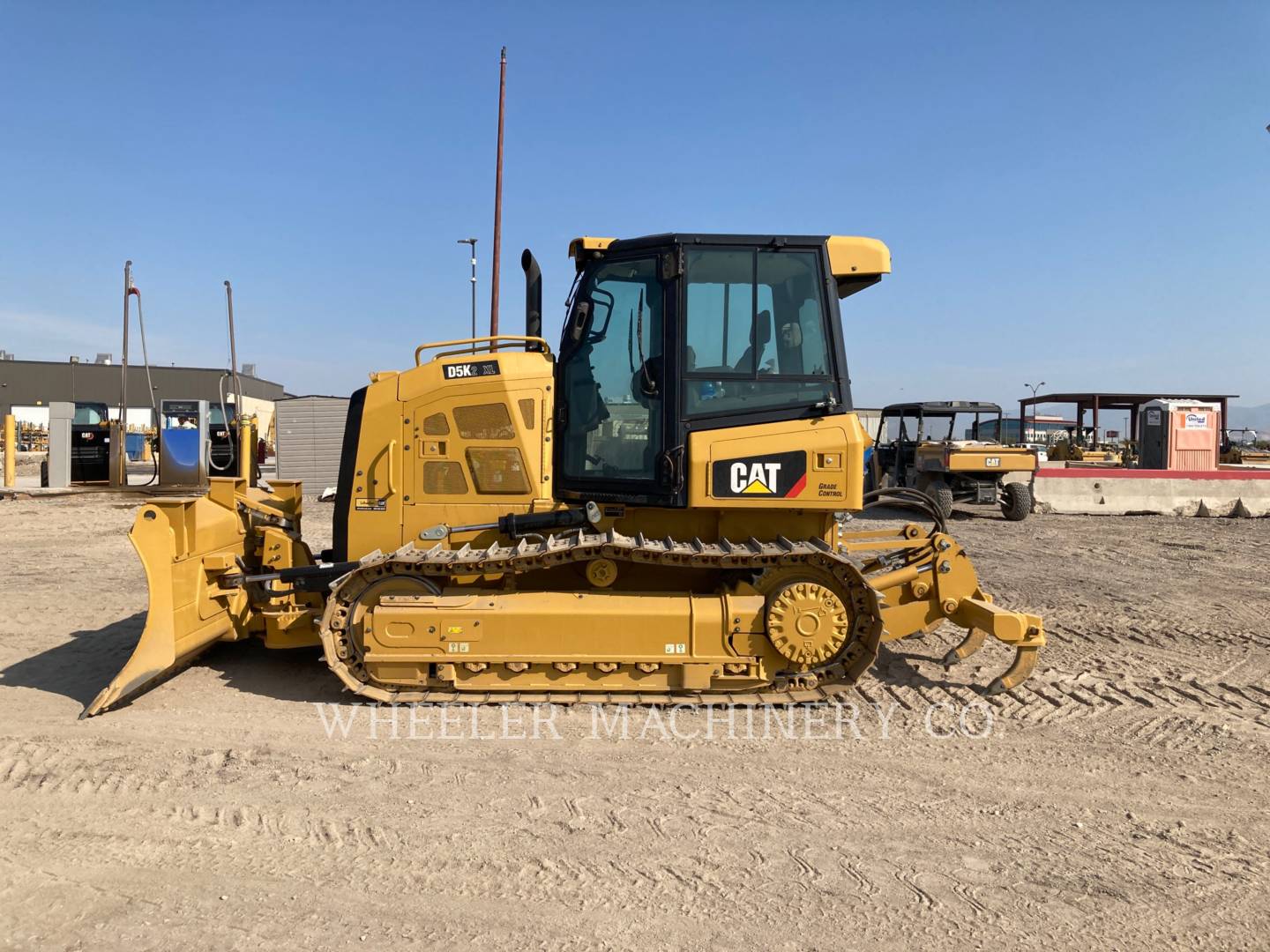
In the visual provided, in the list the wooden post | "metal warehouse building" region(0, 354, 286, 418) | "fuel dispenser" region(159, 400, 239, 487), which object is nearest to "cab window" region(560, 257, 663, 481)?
"fuel dispenser" region(159, 400, 239, 487)

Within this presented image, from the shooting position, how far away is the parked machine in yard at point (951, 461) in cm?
1579

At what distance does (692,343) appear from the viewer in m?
5.02

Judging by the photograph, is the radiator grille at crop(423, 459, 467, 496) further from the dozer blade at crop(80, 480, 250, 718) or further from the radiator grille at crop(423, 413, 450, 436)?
the dozer blade at crop(80, 480, 250, 718)

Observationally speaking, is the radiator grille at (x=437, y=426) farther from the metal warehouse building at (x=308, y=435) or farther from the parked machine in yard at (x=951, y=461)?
the metal warehouse building at (x=308, y=435)

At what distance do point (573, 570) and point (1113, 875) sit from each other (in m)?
3.24

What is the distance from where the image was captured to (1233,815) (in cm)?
370

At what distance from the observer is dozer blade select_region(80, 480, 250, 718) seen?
16.2 ft

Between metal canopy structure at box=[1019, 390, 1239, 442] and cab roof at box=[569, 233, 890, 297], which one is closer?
cab roof at box=[569, 233, 890, 297]

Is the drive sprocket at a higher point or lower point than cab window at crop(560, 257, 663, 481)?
lower

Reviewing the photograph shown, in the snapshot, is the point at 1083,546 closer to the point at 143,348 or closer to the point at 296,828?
the point at 296,828

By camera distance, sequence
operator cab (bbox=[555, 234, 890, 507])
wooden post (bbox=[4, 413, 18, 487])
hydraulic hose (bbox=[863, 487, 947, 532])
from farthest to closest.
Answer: wooden post (bbox=[4, 413, 18, 487]), hydraulic hose (bbox=[863, 487, 947, 532]), operator cab (bbox=[555, 234, 890, 507])

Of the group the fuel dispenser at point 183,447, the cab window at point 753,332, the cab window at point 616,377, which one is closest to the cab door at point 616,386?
the cab window at point 616,377

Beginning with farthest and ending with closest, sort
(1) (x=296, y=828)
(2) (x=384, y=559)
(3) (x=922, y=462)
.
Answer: (3) (x=922, y=462)
(2) (x=384, y=559)
(1) (x=296, y=828)

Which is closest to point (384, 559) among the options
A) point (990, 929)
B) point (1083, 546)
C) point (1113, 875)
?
point (990, 929)
